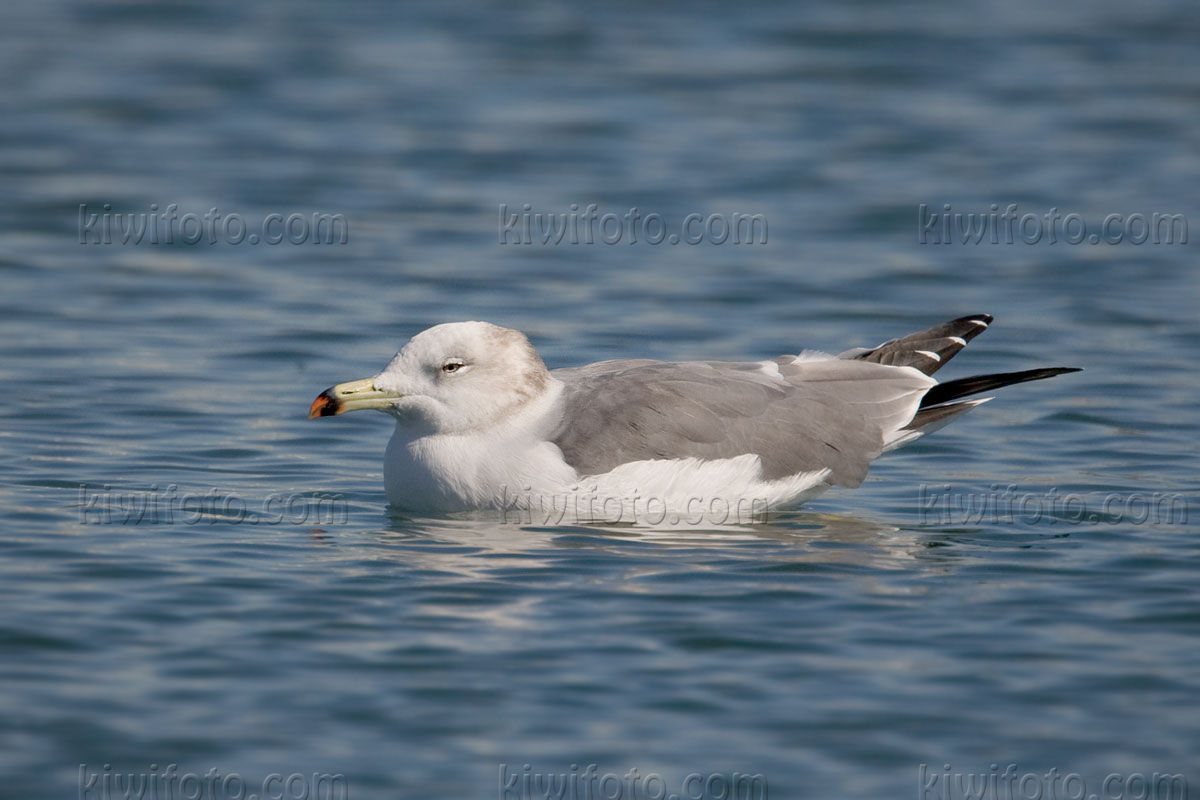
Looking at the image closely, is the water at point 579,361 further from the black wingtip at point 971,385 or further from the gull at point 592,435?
the black wingtip at point 971,385

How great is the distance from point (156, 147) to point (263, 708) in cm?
1221

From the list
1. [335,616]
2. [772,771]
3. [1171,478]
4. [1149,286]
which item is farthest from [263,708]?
[1149,286]

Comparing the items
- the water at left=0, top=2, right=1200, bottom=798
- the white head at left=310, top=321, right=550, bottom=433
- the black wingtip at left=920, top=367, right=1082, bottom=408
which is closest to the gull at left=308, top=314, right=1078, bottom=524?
the white head at left=310, top=321, right=550, bottom=433

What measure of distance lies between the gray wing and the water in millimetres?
403

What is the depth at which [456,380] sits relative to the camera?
9.61m

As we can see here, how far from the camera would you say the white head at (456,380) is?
9.54 meters

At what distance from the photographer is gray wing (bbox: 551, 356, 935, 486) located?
9.44 metres

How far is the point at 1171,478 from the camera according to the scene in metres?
10.6

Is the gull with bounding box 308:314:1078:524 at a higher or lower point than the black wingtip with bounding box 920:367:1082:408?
lower

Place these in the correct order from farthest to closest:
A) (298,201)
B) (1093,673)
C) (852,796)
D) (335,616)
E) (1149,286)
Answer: (298,201), (1149,286), (335,616), (1093,673), (852,796)

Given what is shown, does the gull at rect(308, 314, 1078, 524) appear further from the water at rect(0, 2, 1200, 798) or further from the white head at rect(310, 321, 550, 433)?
the water at rect(0, 2, 1200, 798)

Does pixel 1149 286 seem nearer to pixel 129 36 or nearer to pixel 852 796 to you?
pixel 852 796

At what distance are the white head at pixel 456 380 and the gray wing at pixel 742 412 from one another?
0.32 m

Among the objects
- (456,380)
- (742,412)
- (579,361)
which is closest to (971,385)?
(742,412)
